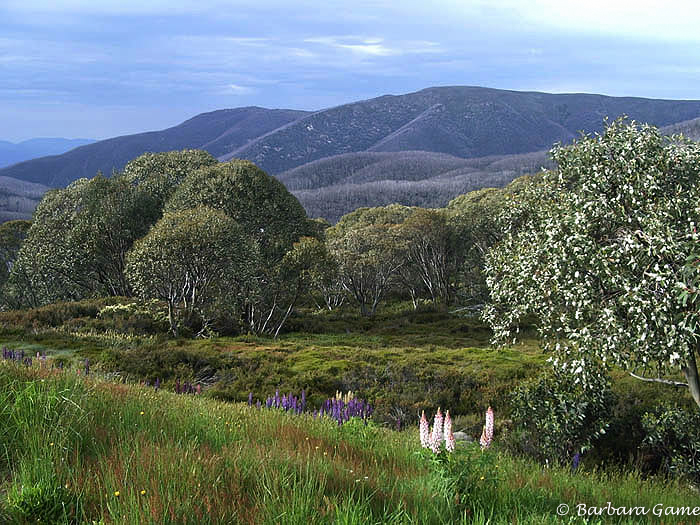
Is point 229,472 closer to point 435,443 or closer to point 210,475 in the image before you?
point 210,475

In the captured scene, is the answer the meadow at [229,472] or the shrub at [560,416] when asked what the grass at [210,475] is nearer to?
the meadow at [229,472]

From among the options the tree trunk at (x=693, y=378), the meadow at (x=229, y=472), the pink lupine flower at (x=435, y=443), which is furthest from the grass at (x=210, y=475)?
the tree trunk at (x=693, y=378)

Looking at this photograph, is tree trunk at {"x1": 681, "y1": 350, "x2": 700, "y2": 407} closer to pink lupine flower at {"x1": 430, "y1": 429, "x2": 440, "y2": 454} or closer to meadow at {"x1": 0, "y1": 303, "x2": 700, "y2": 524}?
meadow at {"x1": 0, "y1": 303, "x2": 700, "y2": 524}

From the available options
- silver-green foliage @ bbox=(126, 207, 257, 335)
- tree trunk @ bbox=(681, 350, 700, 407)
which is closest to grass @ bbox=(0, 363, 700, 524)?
tree trunk @ bbox=(681, 350, 700, 407)

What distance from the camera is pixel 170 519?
3818 millimetres

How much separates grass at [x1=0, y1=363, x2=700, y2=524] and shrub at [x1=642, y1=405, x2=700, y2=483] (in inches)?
187

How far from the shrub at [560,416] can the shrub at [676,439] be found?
102cm

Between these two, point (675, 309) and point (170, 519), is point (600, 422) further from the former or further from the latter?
point (170, 519)

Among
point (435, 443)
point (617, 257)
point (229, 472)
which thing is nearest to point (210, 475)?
point (229, 472)

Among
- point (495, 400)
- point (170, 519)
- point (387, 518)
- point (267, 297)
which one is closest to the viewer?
point (170, 519)

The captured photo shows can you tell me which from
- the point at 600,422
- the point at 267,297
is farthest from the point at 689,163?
the point at 267,297

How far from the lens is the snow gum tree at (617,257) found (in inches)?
365

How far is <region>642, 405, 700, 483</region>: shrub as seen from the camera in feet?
36.3

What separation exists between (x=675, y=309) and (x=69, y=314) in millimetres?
31957
